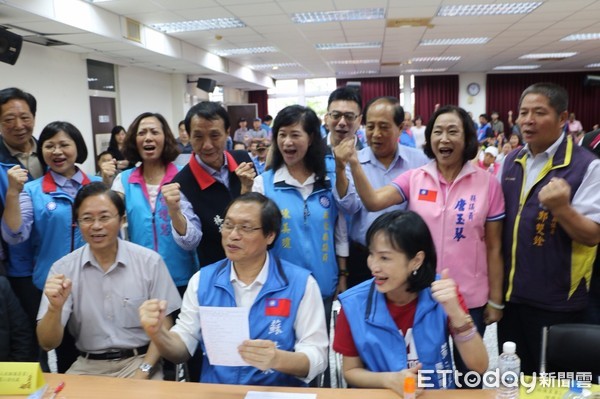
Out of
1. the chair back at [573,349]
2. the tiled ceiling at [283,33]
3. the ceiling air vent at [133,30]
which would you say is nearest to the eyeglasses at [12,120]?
the chair back at [573,349]

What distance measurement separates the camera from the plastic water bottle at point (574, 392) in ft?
4.14

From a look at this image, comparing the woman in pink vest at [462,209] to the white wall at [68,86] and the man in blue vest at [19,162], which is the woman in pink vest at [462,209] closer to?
the man in blue vest at [19,162]

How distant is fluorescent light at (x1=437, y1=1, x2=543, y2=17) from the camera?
602 centimetres

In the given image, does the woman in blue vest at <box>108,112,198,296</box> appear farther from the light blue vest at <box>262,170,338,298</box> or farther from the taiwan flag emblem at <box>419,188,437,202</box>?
the taiwan flag emblem at <box>419,188,437,202</box>

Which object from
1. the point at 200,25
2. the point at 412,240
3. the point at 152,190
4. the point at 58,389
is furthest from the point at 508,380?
the point at 200,25

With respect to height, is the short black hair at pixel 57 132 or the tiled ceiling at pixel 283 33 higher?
the tiled ceiling at pixel 283 33

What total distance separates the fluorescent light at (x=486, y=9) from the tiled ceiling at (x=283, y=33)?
14 centimetres

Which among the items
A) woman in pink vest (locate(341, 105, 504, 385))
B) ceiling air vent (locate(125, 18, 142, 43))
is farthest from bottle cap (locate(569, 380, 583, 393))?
ceiling air vent (locate(125, 18, 142, 43))

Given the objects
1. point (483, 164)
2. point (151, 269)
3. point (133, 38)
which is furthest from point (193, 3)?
point (151, 269)

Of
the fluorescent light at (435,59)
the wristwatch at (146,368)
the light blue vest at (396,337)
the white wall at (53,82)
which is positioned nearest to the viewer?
the light blue vest at (396,337)

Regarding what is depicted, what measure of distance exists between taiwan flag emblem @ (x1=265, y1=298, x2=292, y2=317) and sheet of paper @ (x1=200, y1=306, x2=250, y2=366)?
0.21 metres

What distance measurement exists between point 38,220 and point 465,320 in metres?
1.92

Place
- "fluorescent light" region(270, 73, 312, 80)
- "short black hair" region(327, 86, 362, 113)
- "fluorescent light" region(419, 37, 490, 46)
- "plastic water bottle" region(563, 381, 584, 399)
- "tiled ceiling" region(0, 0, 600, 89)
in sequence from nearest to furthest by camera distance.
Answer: "plastic water bottle" region(563, 381, 584, 399) < "short black hair" region(327, 86, 362, 113) < "tiled ceiling" region(0, 0, 600, 89) < "fluorescent light" region(419, 37, 490, 46) < "fluorescent light" region(270, 73, 312, 80)

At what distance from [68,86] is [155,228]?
19.0 ft
